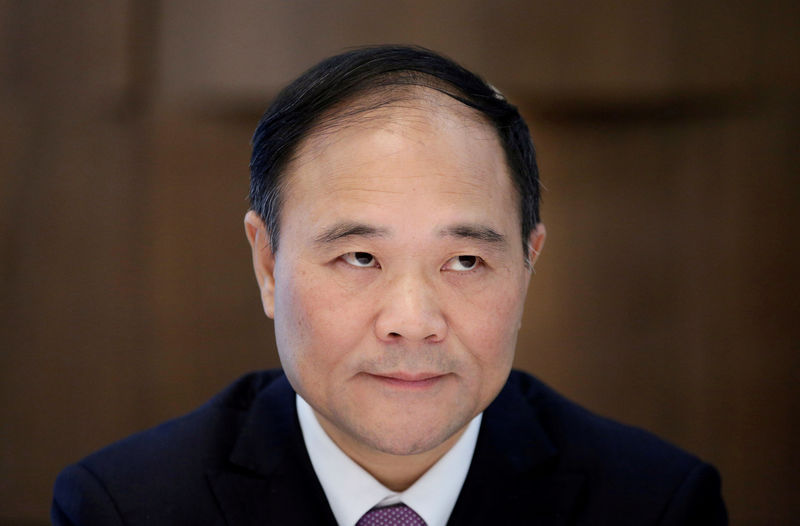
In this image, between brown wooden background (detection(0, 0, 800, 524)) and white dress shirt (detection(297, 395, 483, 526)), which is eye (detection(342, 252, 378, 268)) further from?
brown wooden background (detection(0, 0, 800, 524))

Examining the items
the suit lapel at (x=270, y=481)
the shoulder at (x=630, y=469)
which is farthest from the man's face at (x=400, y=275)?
the shoulder at (x=630, y=469)

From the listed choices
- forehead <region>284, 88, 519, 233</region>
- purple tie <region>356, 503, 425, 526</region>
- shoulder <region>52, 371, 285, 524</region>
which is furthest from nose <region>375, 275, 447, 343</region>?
shoulder <region>52, 371, 285, 524</region>

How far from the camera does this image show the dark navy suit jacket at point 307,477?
5.15ft

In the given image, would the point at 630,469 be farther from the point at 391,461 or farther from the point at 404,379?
the point at 404,379

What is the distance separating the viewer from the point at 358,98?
1.43m

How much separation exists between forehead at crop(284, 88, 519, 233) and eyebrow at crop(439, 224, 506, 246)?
0.10ft

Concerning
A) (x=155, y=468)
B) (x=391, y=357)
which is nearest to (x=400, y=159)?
(x=391, y=357)

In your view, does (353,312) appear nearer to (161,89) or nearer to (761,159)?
(161,89)

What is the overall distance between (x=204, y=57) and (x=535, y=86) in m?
0.94

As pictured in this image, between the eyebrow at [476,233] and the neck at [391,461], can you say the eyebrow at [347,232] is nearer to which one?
the eyebrow at [476,233]

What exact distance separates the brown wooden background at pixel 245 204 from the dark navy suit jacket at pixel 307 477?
797 millimetres

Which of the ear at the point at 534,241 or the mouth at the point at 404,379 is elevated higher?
the ear at the point at 534,241

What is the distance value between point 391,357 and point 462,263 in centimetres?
20

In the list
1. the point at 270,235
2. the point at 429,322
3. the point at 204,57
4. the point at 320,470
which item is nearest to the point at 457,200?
the point at 429,322
